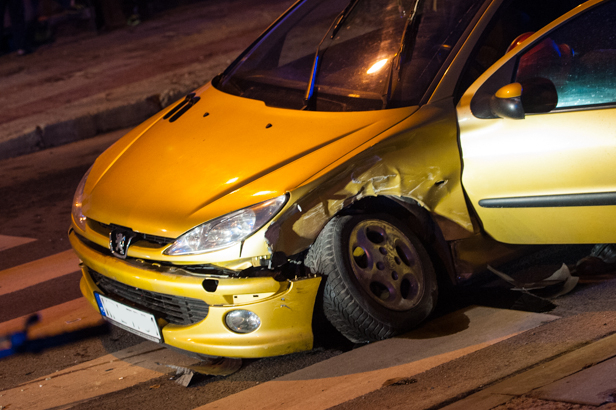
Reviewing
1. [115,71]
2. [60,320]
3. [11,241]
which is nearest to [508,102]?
[60,320]

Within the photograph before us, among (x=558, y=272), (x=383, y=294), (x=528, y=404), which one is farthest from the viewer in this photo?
(x=558, y=272)

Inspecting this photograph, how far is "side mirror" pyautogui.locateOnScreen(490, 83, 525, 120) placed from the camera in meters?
3.20

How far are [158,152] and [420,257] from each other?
1454mm

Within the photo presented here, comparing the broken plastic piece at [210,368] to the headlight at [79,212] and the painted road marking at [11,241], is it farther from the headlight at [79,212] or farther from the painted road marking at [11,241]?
the painted road marking at [11,241]

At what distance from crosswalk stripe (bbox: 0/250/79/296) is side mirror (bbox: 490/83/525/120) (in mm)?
2952

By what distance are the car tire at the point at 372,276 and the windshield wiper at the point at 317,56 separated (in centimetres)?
78

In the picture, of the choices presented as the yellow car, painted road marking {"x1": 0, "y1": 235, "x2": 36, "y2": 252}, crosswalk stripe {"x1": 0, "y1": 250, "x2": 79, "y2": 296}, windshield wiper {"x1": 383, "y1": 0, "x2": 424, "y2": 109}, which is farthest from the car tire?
painted road marking {"x1": 0, "y1": 235, "x2": 36, "y2": 252}

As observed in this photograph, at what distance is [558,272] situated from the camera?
3809mm

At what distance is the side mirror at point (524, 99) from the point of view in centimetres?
321

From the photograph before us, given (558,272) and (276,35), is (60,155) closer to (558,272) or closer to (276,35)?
(276,35)

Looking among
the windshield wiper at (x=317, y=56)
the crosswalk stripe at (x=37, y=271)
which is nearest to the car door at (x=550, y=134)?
the windshield wiper at (x=317, y=56)

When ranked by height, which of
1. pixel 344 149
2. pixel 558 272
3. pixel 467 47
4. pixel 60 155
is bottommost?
pixel 60 155

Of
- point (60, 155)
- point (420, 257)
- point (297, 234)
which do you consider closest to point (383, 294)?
point (420, 257)

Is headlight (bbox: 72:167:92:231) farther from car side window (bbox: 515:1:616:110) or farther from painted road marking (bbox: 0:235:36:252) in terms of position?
car side window (bbox: 515:1:616:110)
